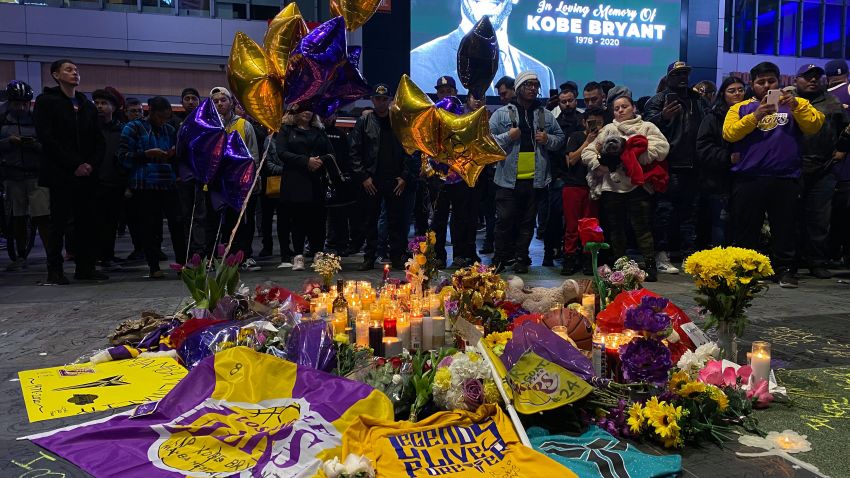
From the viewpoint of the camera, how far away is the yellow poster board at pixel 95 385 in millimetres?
2961

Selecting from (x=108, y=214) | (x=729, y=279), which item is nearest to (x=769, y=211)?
(x=729, y=279)

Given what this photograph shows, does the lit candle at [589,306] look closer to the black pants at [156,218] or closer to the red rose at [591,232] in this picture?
the red rose at [591,232]

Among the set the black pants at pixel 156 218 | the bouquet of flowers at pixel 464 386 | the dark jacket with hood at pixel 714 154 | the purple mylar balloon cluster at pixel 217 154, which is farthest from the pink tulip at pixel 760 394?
the black pants at pixel 156 218

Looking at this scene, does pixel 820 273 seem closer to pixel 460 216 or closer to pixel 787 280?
pixel 787 280

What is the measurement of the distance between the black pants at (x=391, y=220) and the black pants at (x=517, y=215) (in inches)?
38.4

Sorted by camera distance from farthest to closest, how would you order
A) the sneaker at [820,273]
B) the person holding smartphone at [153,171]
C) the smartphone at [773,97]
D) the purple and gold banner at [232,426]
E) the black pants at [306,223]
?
the black pants at [306,223] < the sneaker at [820,273] < the person holding smartphone at [153,171] < the smartphone at [773,97] < the purple and gold banner at [232,426]

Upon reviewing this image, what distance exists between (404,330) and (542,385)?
115cm

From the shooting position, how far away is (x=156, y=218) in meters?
6.34

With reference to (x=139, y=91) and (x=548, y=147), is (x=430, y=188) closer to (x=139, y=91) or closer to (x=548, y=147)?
(x=548, y=147)

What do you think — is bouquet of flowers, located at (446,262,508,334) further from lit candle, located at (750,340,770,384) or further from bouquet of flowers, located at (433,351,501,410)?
lit candle, located at (750,340,770,384)

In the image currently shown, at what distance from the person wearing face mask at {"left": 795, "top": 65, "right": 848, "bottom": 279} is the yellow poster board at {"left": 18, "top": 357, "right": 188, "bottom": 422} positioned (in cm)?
555

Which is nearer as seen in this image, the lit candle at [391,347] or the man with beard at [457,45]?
the lit candle at [391,347]

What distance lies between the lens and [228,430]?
2.52 metres

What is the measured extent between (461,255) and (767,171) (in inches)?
112
